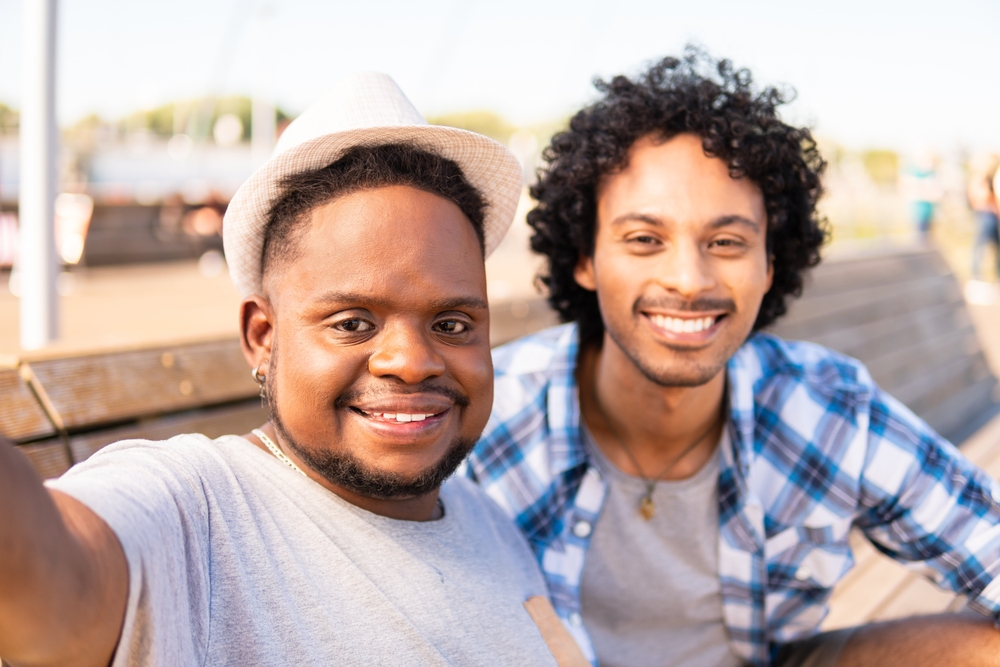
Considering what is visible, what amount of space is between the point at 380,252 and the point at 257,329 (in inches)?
12.2

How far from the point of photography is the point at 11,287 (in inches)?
310

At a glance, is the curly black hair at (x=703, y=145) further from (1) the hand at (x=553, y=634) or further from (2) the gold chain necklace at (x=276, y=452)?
(2) the gold chain necklace at (x=276, y=452)

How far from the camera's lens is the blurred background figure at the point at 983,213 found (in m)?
11.9

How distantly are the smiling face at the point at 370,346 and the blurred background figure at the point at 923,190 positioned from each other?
524 inches

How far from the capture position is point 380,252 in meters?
1.42

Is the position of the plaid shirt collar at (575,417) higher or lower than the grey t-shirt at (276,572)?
lower

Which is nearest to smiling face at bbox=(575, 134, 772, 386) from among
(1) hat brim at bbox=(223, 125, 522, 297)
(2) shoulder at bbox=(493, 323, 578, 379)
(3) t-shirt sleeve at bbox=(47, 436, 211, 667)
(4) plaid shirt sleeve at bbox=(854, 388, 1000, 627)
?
(2) shoulder at bbox=(493, 323, 578, 379)

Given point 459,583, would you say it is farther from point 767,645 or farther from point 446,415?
point 767,645

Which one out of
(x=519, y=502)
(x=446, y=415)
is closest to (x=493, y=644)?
(x=446, y=415)

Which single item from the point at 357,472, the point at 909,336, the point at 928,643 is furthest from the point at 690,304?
the point at 909,336

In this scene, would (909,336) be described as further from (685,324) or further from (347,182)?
(347,182)

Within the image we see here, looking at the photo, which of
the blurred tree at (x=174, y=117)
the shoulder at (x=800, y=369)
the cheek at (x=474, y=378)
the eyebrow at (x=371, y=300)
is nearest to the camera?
the eyebrow at (x=371, y=300)

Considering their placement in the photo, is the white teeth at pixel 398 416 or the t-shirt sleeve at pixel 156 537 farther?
the white teeth at pixel 398 416

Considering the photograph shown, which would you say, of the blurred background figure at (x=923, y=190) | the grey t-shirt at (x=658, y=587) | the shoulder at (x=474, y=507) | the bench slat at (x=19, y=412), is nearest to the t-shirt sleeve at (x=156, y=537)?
the shoulder at (x=474, y=507)
